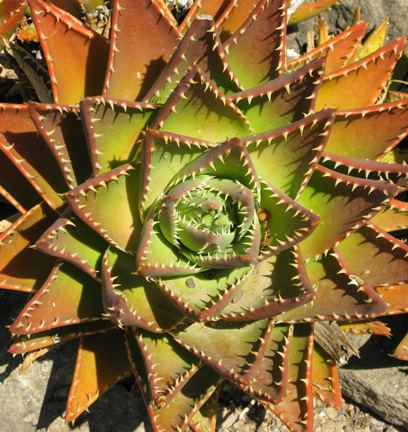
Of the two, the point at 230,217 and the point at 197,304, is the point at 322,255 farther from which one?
the point at 197,304

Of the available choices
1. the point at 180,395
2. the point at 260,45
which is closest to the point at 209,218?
the point at 260,45

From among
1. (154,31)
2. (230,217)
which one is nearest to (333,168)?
(230,217)

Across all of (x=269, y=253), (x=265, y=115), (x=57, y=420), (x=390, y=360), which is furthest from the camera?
(x=390, y=360)

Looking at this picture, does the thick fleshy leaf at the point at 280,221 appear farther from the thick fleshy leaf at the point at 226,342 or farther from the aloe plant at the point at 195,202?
the thick fleshy leaf at the point at 226,342

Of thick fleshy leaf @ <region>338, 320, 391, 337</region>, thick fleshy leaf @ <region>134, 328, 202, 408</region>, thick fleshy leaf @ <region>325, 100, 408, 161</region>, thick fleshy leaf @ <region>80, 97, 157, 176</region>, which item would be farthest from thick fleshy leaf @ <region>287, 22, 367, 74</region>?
thick fleshy leaf @ <region>134, 328, 202, 408</region>

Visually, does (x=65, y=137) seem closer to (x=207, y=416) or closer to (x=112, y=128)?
(x=112, y=128)

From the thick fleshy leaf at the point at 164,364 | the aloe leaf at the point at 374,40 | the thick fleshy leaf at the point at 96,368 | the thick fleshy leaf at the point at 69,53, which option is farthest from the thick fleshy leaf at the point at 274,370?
the aloe leaf at the point at 374,40

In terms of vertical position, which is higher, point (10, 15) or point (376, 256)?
point (10, 15)
